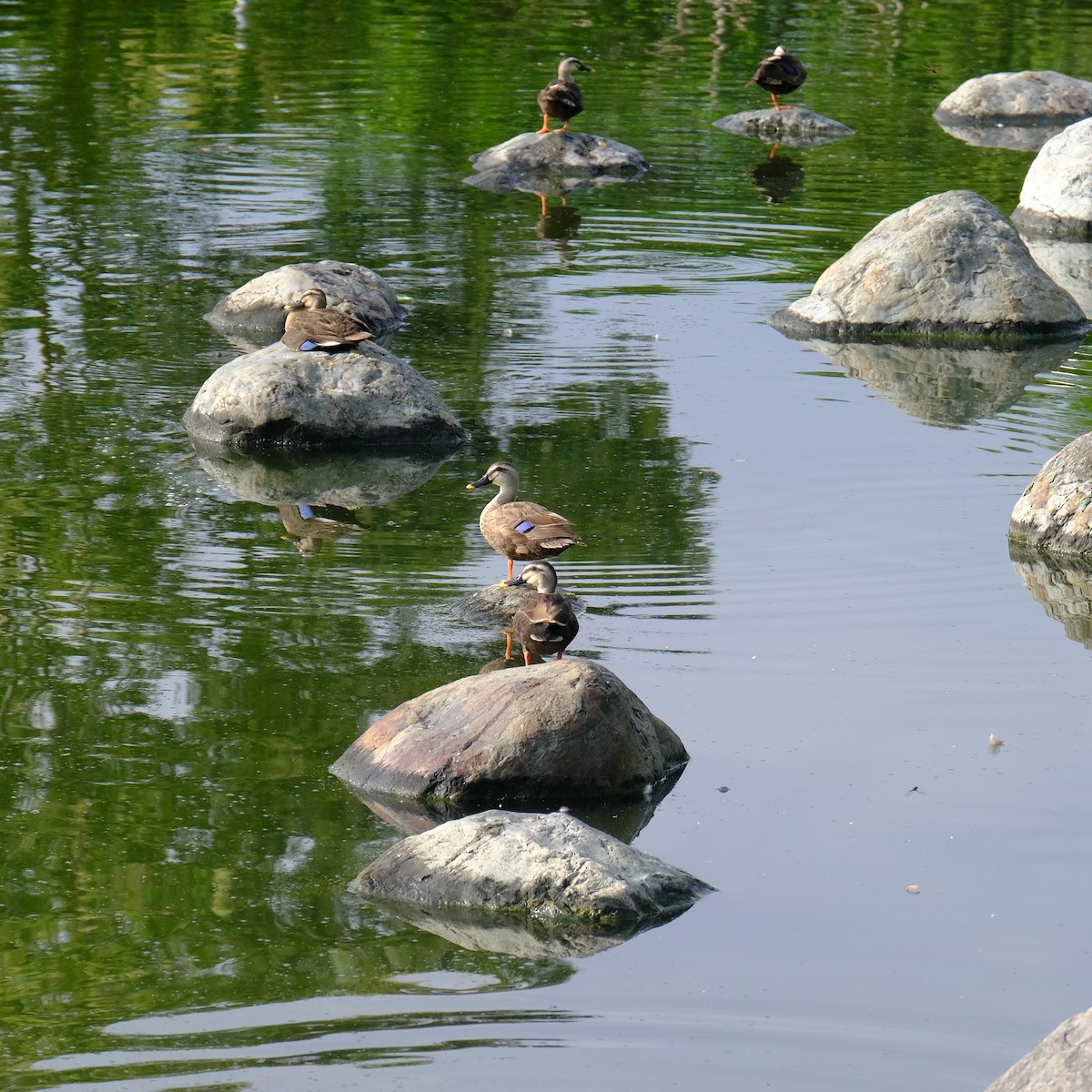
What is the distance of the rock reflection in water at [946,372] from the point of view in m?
15.0

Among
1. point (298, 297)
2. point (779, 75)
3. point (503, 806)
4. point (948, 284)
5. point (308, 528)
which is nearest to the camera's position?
point (503, 806)

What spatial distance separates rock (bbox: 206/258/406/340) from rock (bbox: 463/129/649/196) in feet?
23.4

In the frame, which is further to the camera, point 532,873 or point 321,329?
point 321,329

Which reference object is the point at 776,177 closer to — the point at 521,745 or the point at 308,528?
the point at 308,528

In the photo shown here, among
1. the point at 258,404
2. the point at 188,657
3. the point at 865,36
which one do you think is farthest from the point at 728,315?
the point at 865,36

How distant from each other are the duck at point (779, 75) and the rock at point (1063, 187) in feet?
20.2

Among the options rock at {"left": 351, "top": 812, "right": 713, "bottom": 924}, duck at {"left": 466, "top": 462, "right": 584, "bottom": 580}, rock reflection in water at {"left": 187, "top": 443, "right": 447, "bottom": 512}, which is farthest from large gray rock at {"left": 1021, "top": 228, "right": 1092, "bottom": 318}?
rock at {"left": 351, "top": 812, "right": 713, "bottom": 924}

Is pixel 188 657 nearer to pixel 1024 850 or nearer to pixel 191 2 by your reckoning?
pixel 1024 850

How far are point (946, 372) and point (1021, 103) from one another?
14222 millimetres

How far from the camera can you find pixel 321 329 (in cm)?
1380

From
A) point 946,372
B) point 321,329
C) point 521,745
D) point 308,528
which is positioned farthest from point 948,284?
point 521,745

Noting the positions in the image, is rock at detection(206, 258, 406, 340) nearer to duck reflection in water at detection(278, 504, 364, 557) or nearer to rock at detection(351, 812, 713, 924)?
duck reflection in water at detection(278, 504, 364, 557)

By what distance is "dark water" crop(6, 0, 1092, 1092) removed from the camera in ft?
21.5

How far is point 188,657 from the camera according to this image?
9.70 metres
